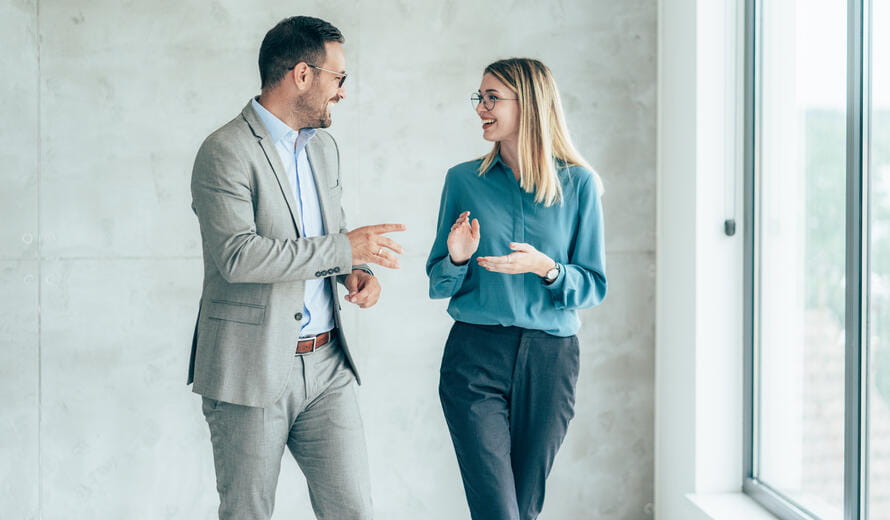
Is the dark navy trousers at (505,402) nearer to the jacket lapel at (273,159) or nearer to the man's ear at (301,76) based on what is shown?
the jacket lapel at (273,159)

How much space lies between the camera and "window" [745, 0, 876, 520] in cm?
217

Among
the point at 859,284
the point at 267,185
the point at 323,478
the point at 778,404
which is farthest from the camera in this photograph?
the point at 778,404

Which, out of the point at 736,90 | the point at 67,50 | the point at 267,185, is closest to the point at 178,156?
the point at 67,50

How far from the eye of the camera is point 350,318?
3133 millimetres

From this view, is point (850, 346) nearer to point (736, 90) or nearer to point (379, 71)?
point (736, 90)

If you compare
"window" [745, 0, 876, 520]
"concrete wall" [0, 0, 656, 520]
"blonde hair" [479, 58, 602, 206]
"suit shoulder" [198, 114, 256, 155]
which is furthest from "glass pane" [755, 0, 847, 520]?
"suit shoulder" [198, 114, 256, 155]

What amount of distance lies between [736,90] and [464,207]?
136cm

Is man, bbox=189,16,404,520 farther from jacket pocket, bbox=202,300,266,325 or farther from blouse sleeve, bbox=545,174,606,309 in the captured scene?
blouse sleeve, bbox=545,174,606,309

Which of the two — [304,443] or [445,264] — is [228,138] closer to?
[445,264]

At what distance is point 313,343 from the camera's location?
2.03 meters

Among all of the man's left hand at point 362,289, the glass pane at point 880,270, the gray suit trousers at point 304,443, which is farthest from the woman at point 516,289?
the glass pane at point 880,270

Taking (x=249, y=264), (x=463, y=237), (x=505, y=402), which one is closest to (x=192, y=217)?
(x=249, y=264)

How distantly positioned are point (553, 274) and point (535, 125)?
1.43 ft

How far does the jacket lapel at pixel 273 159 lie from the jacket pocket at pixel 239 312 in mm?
228
